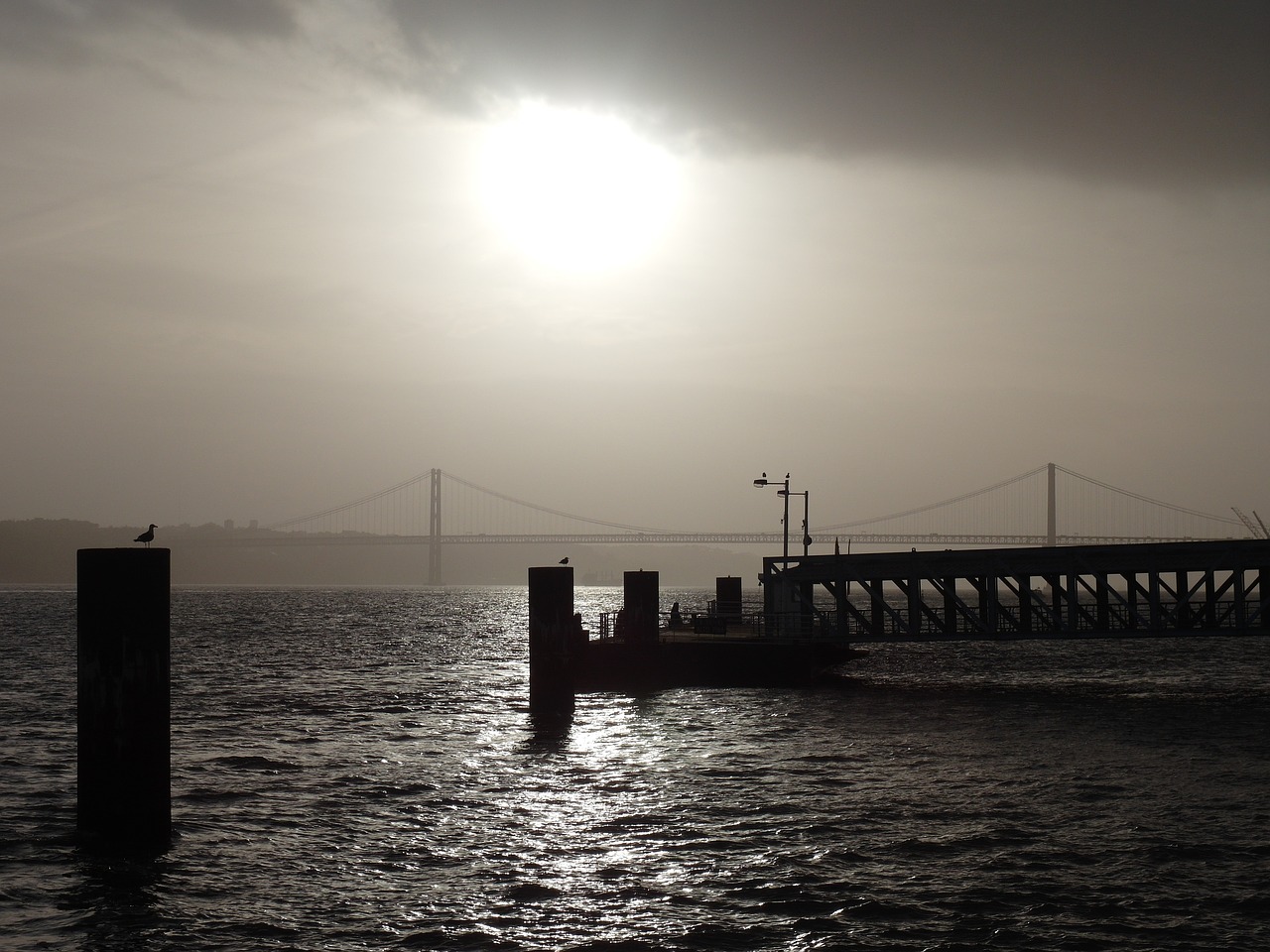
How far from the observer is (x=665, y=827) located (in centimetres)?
2206

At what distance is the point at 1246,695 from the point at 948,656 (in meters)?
30.7

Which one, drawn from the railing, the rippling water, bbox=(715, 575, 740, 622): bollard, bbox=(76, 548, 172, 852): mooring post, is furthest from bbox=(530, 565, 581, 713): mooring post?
bbox=(715, 575, 740, 622): bollard

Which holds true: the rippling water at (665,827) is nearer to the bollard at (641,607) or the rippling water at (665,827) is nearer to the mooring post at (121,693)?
the mooring post at (121,693)

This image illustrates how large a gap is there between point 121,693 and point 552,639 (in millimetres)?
20121

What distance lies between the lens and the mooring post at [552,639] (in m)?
38.1

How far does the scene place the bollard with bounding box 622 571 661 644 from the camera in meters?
48.8

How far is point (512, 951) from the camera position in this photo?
1534 cm

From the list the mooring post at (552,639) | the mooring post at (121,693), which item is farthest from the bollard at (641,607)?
the mooring post at (121,693)

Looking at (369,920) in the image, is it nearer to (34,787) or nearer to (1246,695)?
(34,787)

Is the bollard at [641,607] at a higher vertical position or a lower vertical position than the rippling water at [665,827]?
higher

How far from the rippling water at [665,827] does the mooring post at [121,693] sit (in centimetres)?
91

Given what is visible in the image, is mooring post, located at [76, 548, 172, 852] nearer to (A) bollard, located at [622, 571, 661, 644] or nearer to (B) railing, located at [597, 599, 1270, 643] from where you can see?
(A) bollard, located at [622, 571, 661, 644]

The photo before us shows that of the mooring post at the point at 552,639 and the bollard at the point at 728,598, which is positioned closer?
the mooring post at the point at 552,639

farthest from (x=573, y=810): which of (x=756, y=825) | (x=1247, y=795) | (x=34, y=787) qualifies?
(x=1247, y=795)
